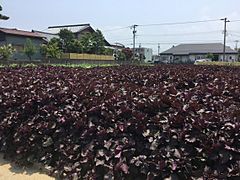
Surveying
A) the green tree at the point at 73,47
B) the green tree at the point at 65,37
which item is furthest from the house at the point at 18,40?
the green tree at the point at 73,47

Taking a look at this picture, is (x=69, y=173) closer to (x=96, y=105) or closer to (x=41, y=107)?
(x=96, y=105)

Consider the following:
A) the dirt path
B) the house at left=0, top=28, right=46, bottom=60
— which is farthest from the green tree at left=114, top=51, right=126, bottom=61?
the dirt path

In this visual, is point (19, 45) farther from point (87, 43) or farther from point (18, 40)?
point (87, 43)

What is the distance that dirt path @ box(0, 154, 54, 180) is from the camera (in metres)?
4.89

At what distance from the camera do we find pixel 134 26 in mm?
67375

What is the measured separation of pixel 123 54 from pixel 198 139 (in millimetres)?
59741

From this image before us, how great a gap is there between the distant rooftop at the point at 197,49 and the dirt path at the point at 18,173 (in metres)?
71.7

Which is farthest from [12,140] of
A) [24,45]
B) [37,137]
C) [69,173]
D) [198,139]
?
[24,45]

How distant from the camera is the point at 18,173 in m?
5.11

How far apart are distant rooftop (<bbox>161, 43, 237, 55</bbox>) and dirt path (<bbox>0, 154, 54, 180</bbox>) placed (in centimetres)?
7170

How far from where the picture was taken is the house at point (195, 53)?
73.5 meters

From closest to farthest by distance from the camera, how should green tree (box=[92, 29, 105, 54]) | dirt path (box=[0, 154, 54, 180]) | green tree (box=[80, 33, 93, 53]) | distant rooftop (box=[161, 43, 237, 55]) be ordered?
dirt path (box=[0, 154, 54, 180]) < green tree (box=[80, 33, 93, 53]) < green tree (box=[92, 29, 105, 54]) < distant rooftop (box=[161, 43, 237, 55])

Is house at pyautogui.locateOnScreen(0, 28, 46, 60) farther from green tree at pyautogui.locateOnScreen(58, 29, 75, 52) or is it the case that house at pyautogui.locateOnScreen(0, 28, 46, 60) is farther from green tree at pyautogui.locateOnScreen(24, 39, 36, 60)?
green tree at pyautogui.locateOnScreen(58, 29, 75, 52)

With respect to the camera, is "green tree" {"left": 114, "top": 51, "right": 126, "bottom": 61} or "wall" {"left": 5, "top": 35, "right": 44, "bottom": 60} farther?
"green tree" {"left": 114, "top": 51, "right": 126, "bottom": 61}
